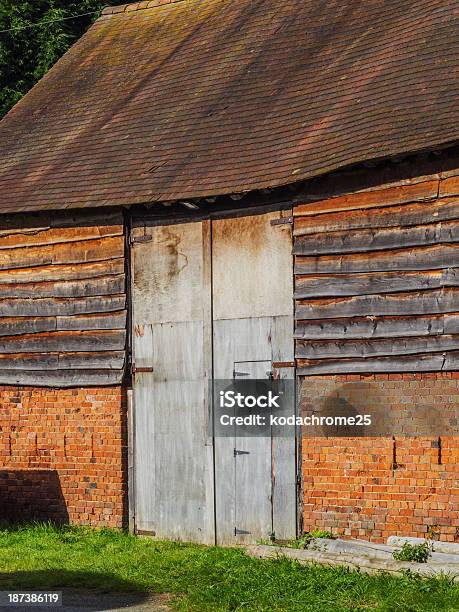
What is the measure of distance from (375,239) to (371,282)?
466 millimetres

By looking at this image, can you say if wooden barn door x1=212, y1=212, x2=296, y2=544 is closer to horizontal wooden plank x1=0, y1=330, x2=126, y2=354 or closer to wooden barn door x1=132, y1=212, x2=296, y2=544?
wooden barn door x1=132, y1=212, x2=296, y2=544

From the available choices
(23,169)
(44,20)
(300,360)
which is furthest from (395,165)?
(44,20)

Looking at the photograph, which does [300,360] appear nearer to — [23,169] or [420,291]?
[420,291]

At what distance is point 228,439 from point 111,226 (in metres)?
3.24

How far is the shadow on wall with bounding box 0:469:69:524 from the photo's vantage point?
1559 centimetres

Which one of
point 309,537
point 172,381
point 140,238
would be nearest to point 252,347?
point 172,381

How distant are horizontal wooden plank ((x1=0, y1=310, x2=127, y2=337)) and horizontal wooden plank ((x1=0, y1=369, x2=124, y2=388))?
0.55 metres

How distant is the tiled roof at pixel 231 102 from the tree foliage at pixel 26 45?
5873 mm

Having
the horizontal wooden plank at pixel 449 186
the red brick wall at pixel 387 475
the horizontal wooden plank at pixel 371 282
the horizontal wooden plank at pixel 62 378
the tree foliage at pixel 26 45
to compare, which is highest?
the tree foliage at pixel 26 45

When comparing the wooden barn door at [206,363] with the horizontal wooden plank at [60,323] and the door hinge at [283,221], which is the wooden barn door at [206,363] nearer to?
the door hinge at [283,221]

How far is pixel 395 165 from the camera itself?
12.4m

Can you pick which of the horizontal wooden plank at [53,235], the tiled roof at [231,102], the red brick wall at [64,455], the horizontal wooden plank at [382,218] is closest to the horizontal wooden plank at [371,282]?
the horizontal wooden plank at [382,218]

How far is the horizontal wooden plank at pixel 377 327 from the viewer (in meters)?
12.1

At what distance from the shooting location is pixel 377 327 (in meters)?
12.6
